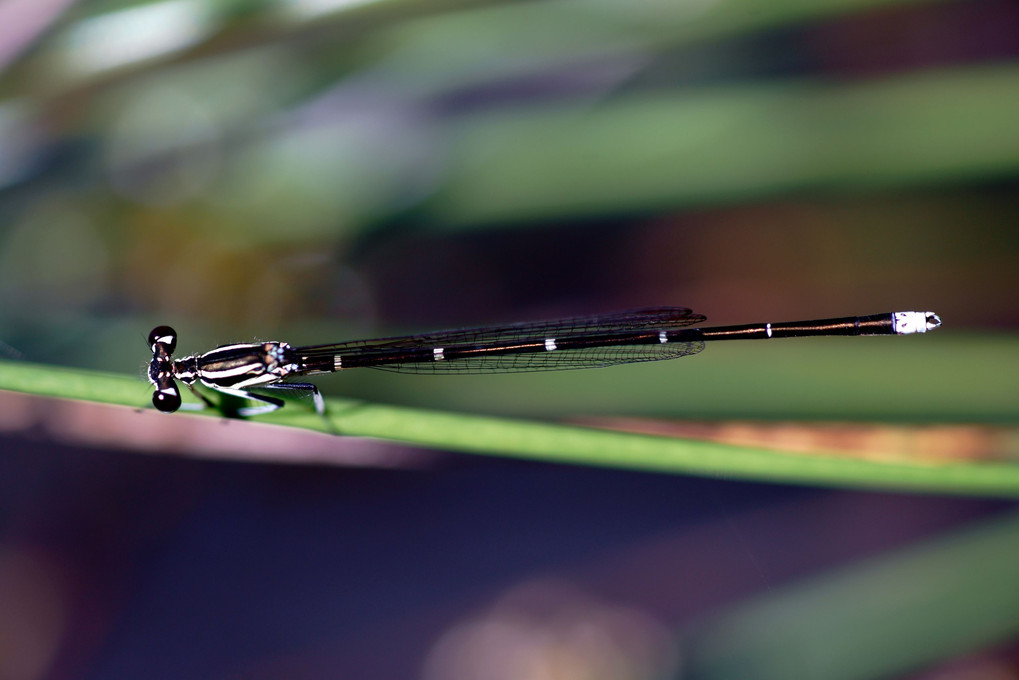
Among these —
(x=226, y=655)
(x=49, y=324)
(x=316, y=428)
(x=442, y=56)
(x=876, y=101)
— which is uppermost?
(x=442, y=56)

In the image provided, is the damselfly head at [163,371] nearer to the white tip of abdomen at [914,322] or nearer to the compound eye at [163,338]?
the compound eye at [163,338]

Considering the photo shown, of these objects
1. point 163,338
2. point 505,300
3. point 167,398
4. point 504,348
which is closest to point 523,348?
point 504,348

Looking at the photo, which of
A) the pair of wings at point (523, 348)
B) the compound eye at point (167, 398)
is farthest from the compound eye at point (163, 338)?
the compound eye at point (167, 398)

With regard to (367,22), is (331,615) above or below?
below

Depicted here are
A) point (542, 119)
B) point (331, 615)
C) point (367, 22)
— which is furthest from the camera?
point (331, 615)

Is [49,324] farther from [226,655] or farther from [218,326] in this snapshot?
[226,655]

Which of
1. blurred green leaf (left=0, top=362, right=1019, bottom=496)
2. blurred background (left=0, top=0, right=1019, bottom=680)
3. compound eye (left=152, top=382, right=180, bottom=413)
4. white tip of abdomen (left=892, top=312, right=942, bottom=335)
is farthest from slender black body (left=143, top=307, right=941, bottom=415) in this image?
blurred green leaf (left=0, top=362, right=1019, bottom=496)

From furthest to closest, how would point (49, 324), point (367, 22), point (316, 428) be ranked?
point (49, 324)
point (367, 22)
point (316, 428)

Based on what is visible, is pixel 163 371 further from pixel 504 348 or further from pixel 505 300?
pixel 505 300

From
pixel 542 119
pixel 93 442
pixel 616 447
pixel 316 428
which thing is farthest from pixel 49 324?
pixel 616 447
